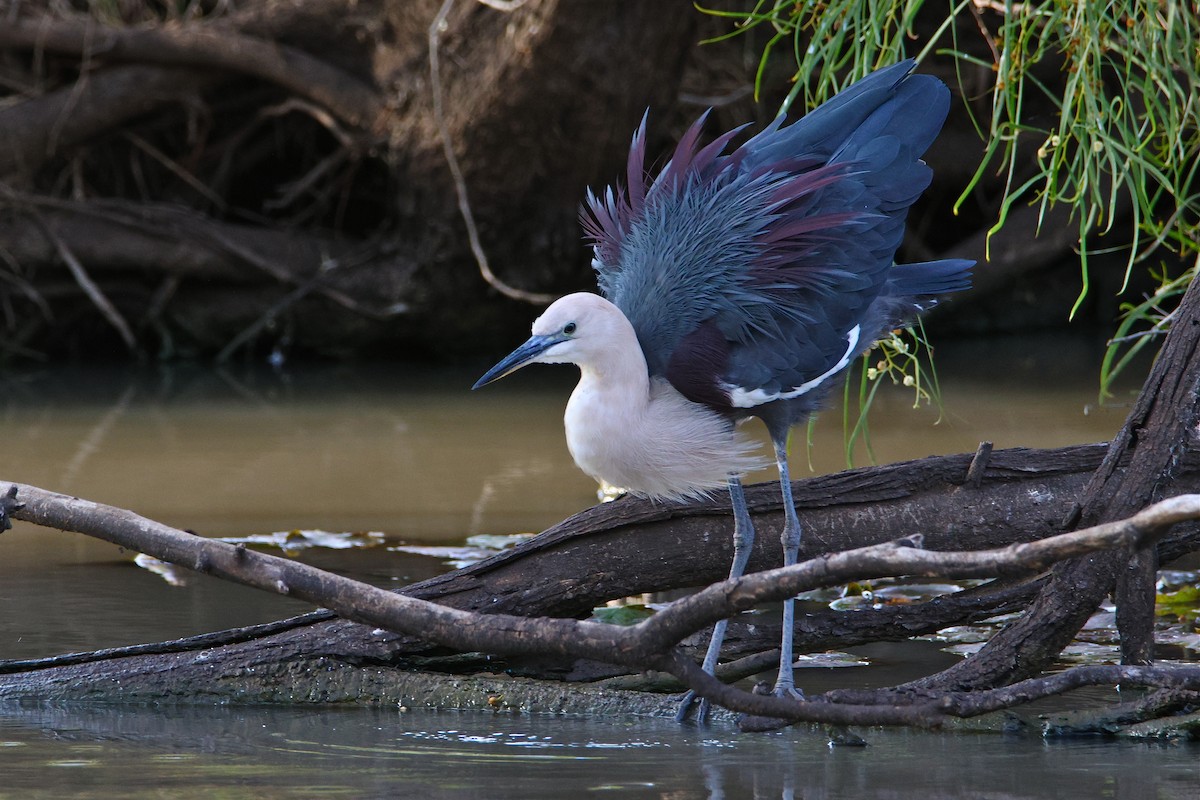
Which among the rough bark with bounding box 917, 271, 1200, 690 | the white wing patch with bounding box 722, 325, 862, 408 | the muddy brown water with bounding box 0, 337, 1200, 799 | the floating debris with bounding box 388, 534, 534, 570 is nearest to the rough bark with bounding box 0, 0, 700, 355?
the muddy brown water with bounding box 0, 337, 1200, 799

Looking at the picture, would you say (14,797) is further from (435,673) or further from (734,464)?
(734,464)

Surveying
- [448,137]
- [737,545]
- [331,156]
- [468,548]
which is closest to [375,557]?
[468,548]

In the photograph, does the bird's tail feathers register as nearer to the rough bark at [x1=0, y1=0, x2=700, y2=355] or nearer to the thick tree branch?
the rough bark at [x1=0, y1=0, x2=700, y2=355]

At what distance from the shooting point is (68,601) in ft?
13.1

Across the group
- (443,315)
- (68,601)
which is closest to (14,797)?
(68,601)

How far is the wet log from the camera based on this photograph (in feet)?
10.6

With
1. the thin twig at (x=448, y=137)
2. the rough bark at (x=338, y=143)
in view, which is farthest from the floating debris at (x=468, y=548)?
the rough bark at (x=338, y=143)

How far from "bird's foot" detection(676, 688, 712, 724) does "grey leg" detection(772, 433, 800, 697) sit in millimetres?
170

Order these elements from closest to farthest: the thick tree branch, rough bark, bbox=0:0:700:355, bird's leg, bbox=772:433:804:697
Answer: bird's leg, bbox=772:433:804:697 < rough bark, bbox=0:0:700:355 < the thick tree branch

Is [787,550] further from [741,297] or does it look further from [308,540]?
[308,540]

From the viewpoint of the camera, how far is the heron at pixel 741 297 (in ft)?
10.4

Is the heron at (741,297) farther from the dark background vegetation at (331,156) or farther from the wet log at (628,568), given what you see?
the dark background vegetation at (331,156)

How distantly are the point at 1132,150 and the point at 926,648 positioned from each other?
1.29 m

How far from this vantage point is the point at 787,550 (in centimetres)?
341
